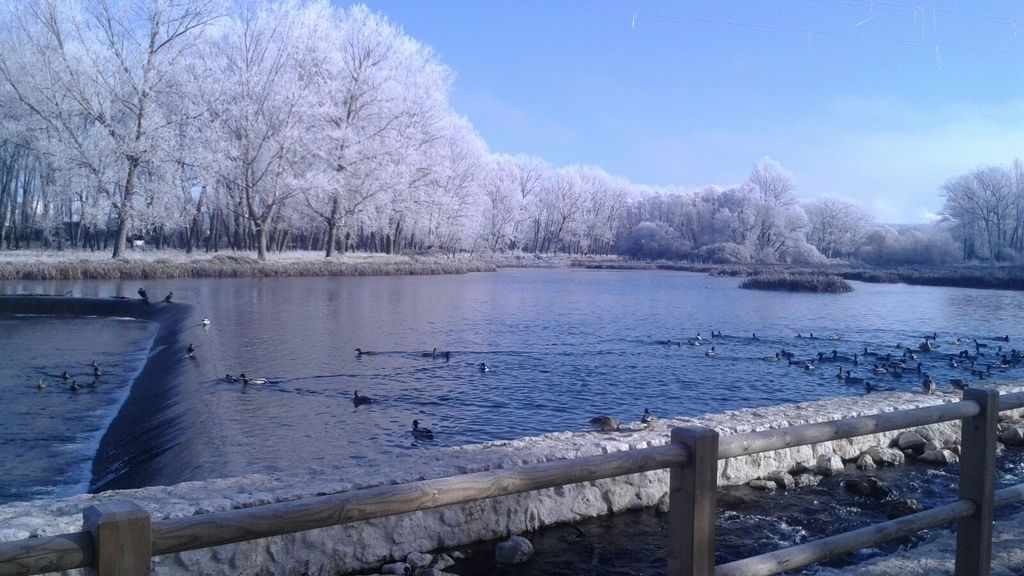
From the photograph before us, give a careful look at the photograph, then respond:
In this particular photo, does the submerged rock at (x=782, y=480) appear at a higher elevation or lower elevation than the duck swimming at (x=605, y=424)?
lower

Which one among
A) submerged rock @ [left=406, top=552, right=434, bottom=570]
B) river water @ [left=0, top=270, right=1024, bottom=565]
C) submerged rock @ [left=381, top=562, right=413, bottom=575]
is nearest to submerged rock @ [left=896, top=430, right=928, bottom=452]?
river water @ [left=0, top=270, right=1024, bottom=565]

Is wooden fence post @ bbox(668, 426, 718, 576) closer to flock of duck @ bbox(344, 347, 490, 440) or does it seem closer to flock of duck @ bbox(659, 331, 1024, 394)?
flock of duck @ bbox(344, 347, 490, 440)

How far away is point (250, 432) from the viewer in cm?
1064

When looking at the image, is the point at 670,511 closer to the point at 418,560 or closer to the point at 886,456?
the point at 418,560

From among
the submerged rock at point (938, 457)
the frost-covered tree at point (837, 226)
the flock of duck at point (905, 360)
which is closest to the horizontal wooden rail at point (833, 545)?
the submerged rock at point (938, 457)

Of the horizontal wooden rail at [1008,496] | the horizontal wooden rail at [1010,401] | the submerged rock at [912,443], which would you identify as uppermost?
the horizontal wooden rail at [1010,401]

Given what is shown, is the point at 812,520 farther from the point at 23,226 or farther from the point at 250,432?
the point at 23,226

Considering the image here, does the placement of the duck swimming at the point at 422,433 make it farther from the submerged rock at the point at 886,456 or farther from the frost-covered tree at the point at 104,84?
the frost-covered tree at the point at 104,84

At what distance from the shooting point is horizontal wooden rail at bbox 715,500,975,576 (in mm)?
3258

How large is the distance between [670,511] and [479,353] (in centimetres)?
1643

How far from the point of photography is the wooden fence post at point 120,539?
2035 millimetres

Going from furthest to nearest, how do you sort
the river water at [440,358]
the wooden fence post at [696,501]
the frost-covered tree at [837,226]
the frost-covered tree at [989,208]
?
the frost-covered tree at [837,226] → the frost-covered tree at [989,208] → the river water at [440,358] → the wooden fence post at [696,501]

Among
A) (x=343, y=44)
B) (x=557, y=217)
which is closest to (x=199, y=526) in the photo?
(x=343, y=44)

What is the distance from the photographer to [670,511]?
3047mm
